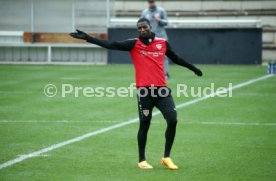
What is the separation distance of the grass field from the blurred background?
7138mm

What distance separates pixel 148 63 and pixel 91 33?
21.3 m

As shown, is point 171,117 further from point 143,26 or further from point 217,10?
point 217,10

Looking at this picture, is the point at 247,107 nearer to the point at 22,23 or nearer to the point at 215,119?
the point at 215,119

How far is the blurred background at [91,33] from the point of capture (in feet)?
98.7

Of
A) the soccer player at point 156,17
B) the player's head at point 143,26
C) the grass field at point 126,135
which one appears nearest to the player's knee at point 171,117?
the grass field at point 126,135

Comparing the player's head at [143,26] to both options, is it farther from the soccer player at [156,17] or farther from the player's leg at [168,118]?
the soccer player at [156,17]

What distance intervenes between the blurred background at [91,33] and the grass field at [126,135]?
7.14 metres

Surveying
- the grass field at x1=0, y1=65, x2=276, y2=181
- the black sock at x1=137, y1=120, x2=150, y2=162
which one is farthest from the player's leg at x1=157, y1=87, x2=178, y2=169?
the black sock at x1=137, y1=120, x2=150, y2=162

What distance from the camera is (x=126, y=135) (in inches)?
515

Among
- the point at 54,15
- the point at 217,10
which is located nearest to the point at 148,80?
the point at 54,15

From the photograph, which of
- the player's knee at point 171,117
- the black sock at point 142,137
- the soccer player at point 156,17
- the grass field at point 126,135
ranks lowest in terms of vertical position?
the grass field at point 126,135

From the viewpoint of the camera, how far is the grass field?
980cm

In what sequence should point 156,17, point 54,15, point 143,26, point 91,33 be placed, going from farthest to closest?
point 54,15, point 91,33, point 156,17, point 143,26

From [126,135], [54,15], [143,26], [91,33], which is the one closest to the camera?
[143,26]
